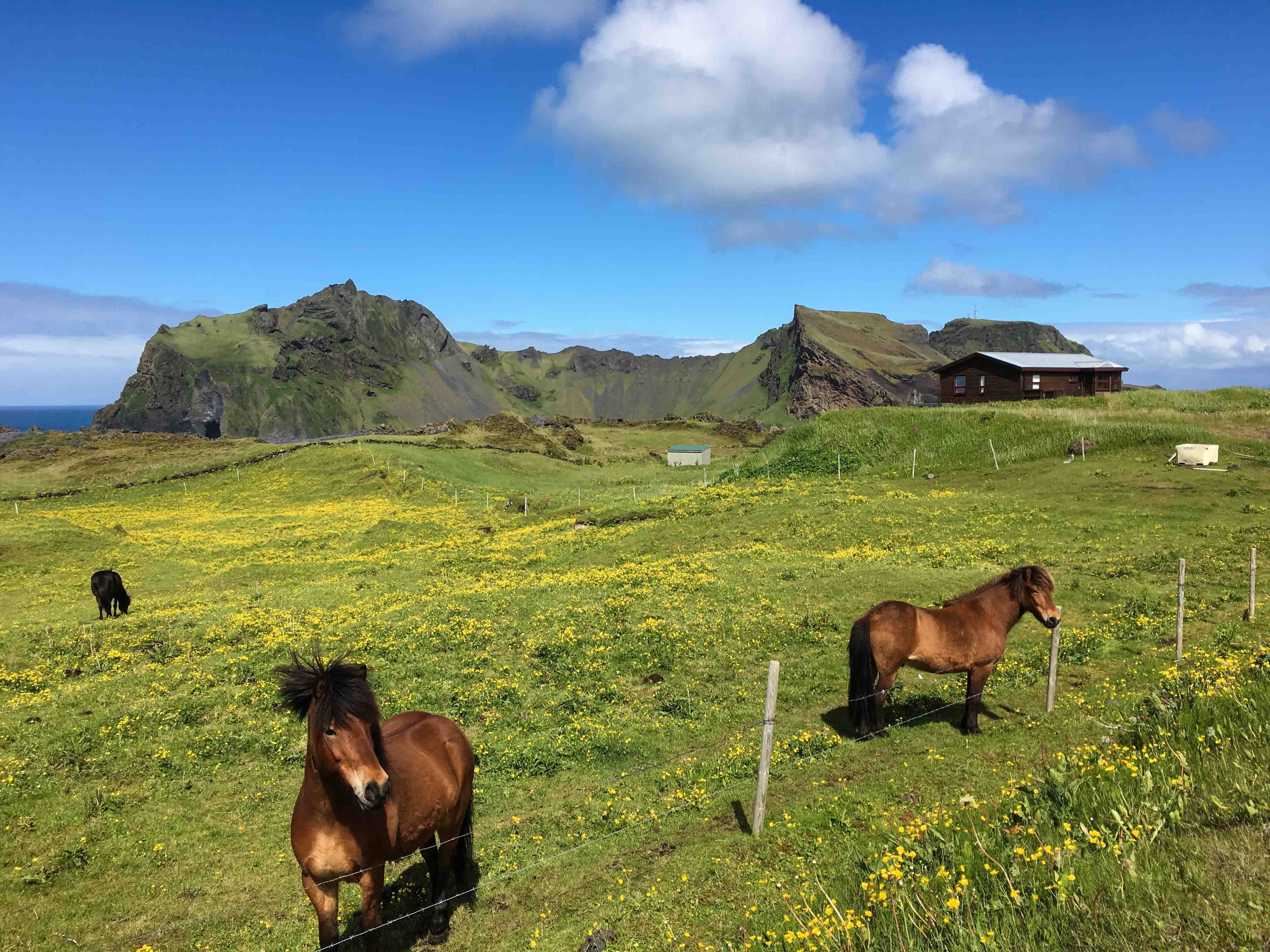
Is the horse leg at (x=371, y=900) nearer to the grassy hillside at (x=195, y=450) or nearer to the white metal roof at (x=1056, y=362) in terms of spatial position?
the grassy hillside at (x=195, y=450)

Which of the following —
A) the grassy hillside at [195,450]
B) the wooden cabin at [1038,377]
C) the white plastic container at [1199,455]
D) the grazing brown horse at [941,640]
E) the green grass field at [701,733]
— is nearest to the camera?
the green grass field at [701,733]

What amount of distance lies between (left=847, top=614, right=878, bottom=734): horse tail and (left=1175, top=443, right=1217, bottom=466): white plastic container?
3738 cm

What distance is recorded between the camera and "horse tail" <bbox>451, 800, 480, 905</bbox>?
10047 mm

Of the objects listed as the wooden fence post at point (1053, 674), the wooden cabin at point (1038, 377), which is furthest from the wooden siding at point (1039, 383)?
the wooden fence post at point (1053, 674)

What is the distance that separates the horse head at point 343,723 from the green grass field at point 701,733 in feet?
11.9

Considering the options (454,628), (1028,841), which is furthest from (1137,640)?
(454,628)

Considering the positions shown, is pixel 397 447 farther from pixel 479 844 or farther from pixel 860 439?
pixel 479 844

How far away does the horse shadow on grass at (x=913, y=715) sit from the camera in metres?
14.6

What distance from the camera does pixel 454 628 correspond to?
23.7m

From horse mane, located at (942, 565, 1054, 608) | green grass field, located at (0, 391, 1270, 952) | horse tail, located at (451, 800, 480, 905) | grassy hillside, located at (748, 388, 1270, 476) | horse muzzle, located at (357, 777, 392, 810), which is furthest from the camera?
grassy hillside, located at (748, 388, 1270, 476)

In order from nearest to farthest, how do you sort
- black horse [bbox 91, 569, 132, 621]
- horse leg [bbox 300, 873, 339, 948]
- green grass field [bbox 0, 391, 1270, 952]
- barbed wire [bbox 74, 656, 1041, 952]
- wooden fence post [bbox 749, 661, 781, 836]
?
green grass field [bbox 0, 391, 1270, 952], horse leg [bbox 300, 873, 339, 948], barbed wire [bbox 74, 656, 1041, 952], wooden fence post [bbox 749, 661, 781, 836], black horse [bbox 91, 569, 132, 621]

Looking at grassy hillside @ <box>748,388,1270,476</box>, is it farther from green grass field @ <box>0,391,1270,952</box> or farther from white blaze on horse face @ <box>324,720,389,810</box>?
white blaze on horse face @ <box>324,720,389,810</box>

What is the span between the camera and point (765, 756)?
10.4 metres

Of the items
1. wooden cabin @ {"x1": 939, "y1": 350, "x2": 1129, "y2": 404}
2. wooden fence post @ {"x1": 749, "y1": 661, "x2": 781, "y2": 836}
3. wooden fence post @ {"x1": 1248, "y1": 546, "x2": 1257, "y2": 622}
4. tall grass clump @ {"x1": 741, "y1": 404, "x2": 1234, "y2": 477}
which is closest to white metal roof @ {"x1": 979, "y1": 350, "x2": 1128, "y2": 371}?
wooden cabin @ {"x1": 939, "y1": 350, "x2": 1129, "y2": 404}
